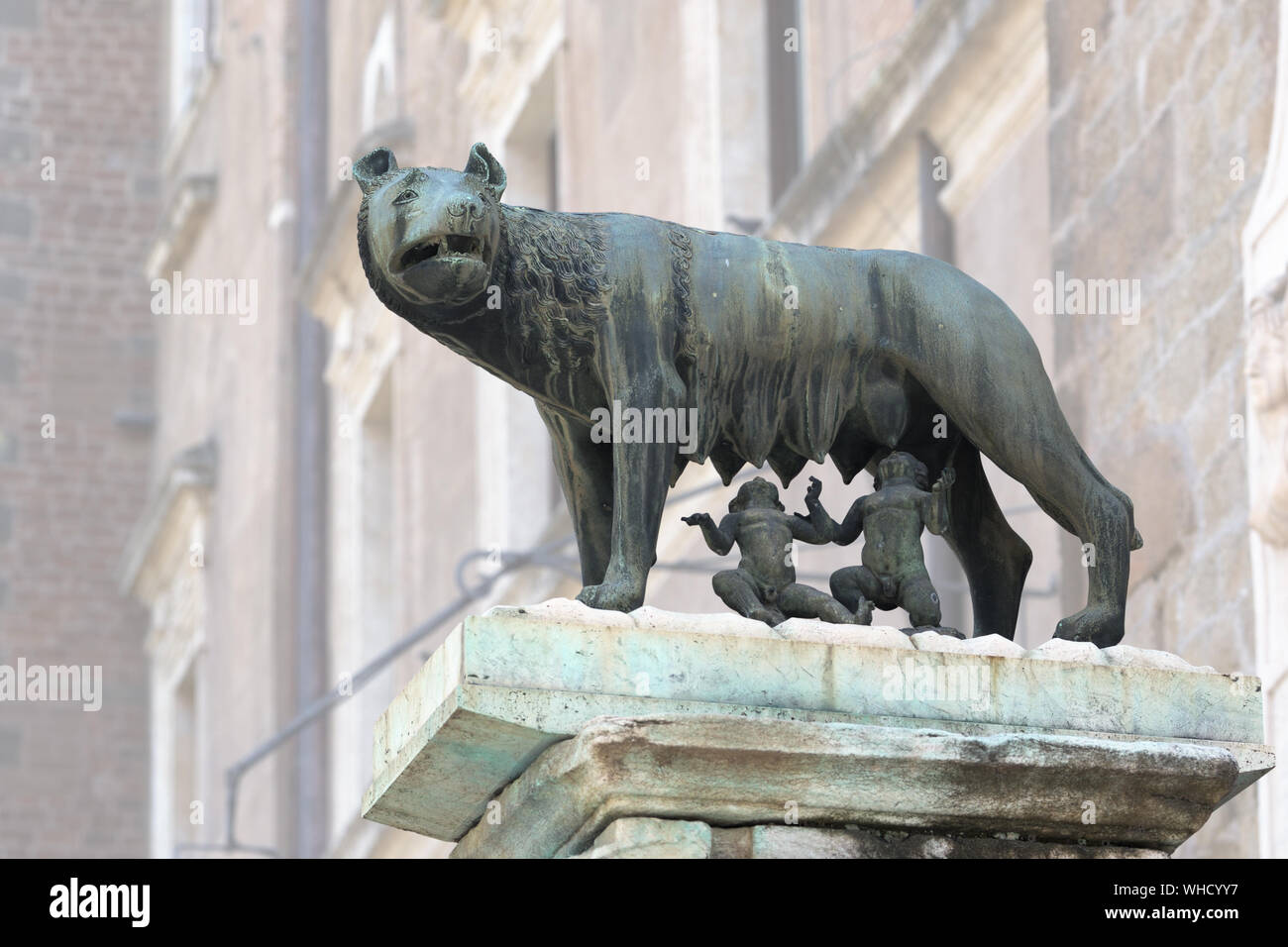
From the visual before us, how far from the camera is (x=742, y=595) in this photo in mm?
4570

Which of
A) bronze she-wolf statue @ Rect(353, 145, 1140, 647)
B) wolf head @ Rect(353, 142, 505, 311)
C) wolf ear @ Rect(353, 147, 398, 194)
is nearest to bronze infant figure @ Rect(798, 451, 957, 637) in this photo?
bronze she-wolf statue @ Rect(353, 145, 1140, 647)

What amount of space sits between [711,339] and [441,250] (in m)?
0.46

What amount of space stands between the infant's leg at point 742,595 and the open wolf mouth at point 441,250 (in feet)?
2.11

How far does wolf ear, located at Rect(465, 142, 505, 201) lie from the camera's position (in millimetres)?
4664

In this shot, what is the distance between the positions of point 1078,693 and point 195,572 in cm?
1855

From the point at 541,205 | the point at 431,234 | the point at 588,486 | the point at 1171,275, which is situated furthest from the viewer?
the point at 541,205

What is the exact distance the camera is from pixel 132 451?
2531 centimetres

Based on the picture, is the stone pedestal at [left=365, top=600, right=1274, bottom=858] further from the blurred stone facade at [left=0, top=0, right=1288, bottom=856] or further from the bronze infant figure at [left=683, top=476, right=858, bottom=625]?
the blurred stone facade at [left=0, top=0, right=1288, bottom=856]

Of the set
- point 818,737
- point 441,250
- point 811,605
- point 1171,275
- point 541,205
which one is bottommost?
point 818,737

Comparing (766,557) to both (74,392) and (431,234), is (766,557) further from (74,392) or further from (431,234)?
(74,392)

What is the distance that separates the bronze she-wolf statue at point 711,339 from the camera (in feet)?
15.1

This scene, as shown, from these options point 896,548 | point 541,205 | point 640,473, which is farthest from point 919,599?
point 541,205

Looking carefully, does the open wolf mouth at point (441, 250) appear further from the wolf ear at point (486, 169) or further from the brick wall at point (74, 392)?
the brick wall at point (74, 392)

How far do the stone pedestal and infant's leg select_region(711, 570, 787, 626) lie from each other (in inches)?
7.6
